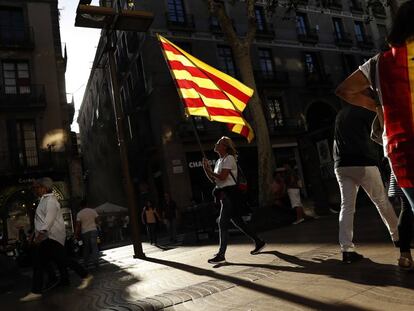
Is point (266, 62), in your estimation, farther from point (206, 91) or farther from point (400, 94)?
point (400, 94)

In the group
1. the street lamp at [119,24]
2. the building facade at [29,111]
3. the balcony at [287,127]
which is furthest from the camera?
the balcony at [287,127]

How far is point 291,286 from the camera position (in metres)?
3.73

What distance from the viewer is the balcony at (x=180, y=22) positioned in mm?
23781

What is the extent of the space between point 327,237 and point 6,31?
22143mm

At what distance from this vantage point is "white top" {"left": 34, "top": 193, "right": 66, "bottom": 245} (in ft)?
19.8

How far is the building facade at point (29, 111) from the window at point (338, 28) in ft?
65.8

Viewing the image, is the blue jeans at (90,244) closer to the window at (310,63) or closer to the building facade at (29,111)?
the building facade at (29,111)

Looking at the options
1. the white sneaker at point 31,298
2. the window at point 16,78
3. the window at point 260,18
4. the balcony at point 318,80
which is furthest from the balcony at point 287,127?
the white sneaker at point 31,298

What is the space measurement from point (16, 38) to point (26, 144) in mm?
5994

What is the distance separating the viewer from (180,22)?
2416cm

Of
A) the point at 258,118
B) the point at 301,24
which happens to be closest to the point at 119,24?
the point at 258,118

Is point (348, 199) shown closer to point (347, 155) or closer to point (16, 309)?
point (347, 155)

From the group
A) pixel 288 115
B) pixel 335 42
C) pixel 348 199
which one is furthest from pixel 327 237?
pixel 335 42

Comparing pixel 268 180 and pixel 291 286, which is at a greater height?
pixel 268 180
